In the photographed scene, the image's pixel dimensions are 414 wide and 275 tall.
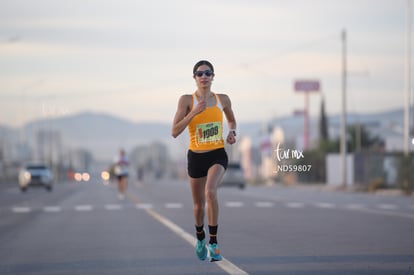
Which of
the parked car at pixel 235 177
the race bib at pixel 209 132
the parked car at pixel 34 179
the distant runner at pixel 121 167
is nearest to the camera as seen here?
the race bib at pixel 209 132

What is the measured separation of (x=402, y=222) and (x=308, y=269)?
9664 mm

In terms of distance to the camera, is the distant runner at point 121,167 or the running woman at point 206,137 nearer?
the running woman at point 206,137

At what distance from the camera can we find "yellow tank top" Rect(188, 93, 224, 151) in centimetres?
1170

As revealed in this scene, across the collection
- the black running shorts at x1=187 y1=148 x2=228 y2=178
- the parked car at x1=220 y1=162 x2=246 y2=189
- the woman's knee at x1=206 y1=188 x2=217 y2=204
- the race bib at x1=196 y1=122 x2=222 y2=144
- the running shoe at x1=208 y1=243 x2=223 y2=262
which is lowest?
the parked car at x1=220 y1=162 x2=246 y2=189

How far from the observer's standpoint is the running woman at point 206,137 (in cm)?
1173

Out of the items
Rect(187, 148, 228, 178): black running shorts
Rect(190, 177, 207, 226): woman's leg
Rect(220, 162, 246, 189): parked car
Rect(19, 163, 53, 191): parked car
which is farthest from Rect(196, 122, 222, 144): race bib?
Rect(220, 162, 246, 189): parked car

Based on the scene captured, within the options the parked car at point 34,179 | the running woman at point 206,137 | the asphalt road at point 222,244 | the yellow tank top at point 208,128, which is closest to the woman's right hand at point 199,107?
the running woman at point 206,137

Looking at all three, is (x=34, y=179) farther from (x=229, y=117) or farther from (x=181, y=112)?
(x=181, y=112)

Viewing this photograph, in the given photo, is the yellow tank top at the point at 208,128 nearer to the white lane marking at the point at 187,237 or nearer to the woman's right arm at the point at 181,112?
the woman's right arm at the point at 181,112

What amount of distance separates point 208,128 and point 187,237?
223 inches

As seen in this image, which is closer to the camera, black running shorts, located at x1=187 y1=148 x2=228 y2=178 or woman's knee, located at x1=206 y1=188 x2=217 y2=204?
woman's knee, located at x1=206 y1=188 x2=217 y2=204

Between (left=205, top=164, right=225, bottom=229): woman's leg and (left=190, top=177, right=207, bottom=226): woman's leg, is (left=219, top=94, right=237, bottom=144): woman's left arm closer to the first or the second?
(left=205, top=164, right=225, bottom=229): woman's leg

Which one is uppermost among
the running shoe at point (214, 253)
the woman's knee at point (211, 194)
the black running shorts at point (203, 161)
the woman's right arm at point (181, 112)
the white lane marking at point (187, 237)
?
the woman's right arm at point (181, 112)

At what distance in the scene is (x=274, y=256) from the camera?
13352 mm
